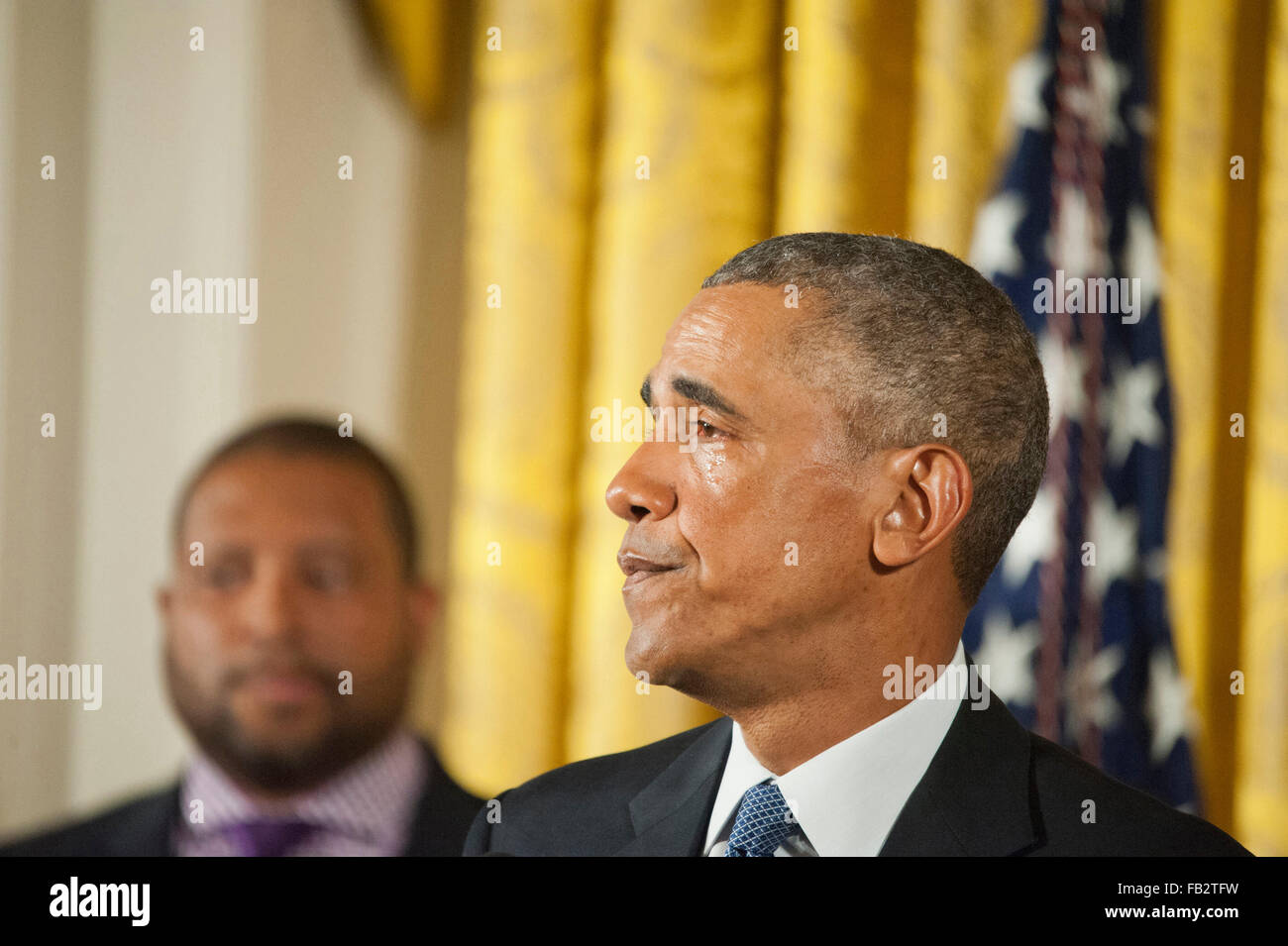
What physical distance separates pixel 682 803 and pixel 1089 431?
1.13 meters

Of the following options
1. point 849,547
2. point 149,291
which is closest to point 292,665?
point 149,291

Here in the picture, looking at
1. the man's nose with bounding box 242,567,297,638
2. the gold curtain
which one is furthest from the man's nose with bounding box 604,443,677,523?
the man's nose with bounding box 242,567,297,638

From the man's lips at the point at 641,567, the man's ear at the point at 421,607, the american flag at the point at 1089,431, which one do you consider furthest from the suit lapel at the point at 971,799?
the man's ear at the point at 421,607

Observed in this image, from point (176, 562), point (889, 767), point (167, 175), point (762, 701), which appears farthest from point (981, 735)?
point (167, 175)

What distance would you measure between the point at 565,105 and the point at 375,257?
20.3 inches

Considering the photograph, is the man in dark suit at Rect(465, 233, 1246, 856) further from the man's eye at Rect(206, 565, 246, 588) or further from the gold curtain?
the man's eye at Rect(206, 565, 246, 588)

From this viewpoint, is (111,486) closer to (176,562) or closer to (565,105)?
(176,562)

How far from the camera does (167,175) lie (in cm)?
232

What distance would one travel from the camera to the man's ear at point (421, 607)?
219 centimetres

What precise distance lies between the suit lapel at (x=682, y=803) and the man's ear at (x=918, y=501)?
32cm

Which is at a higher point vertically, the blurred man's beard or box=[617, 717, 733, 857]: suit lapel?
box=[617, 717, 733, 857]: suit lapel

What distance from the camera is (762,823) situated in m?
1.30

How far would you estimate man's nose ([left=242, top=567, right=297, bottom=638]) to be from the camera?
2041 mm

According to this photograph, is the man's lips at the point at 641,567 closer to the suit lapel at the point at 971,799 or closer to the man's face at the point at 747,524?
the man's face at the point at 747,524
